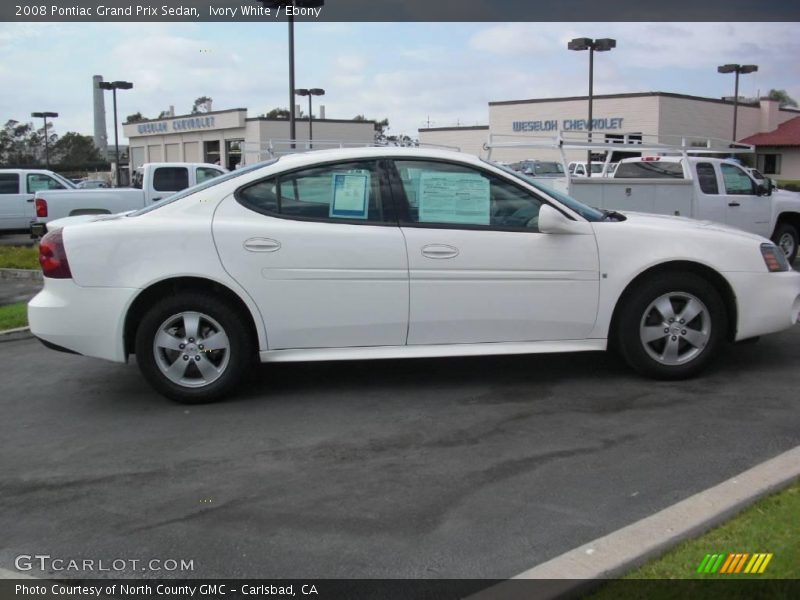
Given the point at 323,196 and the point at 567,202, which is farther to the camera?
the point at 567,202

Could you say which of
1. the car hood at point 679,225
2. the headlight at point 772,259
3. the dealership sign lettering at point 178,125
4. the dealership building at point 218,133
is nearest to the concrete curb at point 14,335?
the car hood at point 679,225

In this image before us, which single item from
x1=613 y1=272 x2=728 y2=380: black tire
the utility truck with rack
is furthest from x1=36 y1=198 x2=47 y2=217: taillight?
x1=613 y1=272 x2=728 y2=380: black tire

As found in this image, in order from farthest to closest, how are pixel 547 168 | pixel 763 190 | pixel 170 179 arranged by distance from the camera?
1. pixel 547 168
2. pixel 170 179
3. pixel 763 190

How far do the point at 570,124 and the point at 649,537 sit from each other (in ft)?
148

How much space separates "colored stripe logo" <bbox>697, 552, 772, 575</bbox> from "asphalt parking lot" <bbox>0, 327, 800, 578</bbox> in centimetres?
51

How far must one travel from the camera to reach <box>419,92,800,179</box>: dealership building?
43.6 m

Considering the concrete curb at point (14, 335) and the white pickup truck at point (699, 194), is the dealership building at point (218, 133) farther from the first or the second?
the concrete curb at point (14, 335)

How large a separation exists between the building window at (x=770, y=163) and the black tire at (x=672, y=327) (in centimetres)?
4783

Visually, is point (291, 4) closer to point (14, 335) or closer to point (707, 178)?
point (707, 178)

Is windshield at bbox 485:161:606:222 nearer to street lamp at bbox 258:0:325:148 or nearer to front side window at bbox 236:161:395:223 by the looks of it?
front side window at bbox 236:161:395:223

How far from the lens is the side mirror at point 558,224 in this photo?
5.42m

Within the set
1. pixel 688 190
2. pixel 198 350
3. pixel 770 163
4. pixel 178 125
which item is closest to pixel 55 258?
pixel 198 350

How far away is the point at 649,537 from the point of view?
3.28 meters

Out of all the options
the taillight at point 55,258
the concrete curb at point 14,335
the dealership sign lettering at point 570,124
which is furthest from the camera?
the dealership sign lettering at point 570,124
